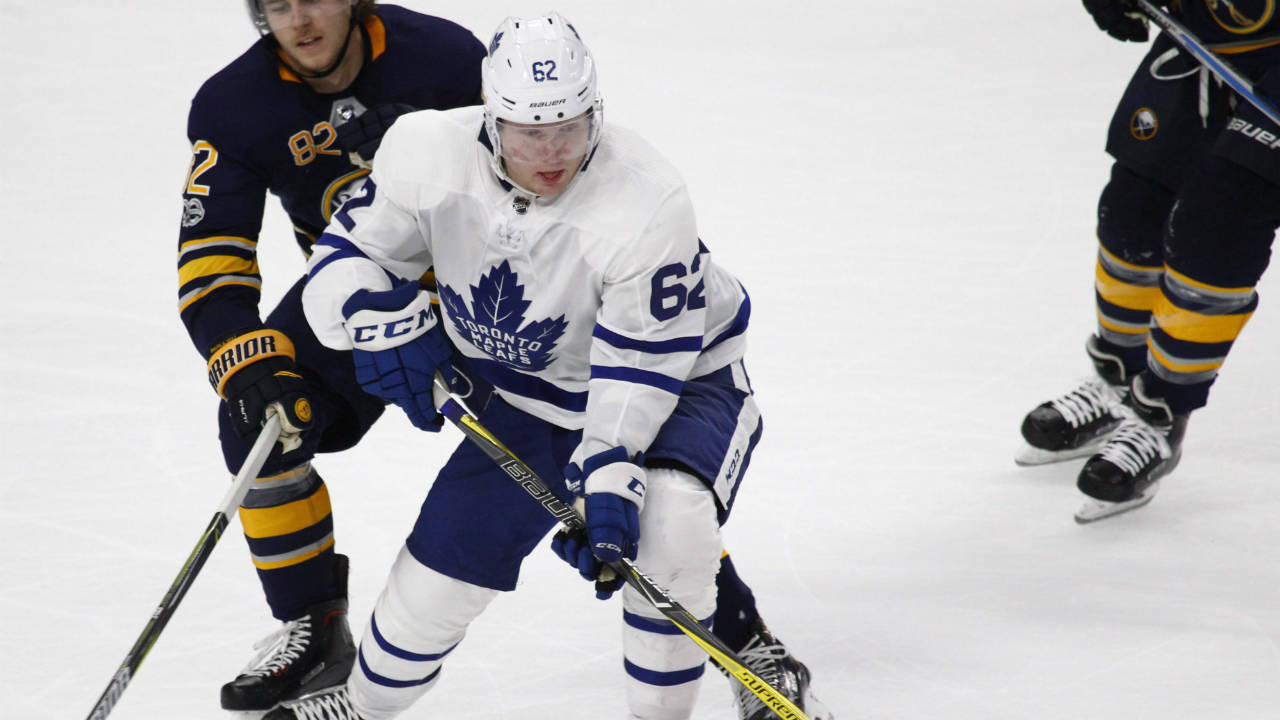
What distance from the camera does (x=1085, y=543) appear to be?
2.98 meters

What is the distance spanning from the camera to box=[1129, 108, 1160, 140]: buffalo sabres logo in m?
Answer: 3.03

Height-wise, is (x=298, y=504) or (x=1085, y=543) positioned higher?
(x=298, y=504)

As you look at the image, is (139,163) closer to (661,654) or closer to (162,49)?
(162,49)

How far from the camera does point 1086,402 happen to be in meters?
3.33

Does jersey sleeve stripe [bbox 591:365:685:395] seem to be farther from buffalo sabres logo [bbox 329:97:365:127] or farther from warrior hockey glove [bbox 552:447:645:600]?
buffalo sabres logo [bbox 329:97:365:127]

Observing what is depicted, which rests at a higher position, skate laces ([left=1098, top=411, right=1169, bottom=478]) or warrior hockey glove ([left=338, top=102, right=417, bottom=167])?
warrior hockey glove ([left=338, top=102, right=417, bottom=167])

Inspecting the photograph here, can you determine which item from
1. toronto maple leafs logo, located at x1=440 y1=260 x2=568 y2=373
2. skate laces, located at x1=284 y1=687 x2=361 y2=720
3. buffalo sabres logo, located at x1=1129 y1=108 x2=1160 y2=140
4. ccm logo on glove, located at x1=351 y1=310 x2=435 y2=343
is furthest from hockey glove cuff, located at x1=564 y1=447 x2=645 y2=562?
buffalo sabres logo, located at x1=1129 y1=108 x2=1160 y2=140

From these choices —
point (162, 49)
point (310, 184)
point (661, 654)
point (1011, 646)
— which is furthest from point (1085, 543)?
point (162, 49)

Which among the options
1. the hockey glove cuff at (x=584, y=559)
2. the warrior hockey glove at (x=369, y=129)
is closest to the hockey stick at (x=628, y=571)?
the hockey glove cuff at (x=584, y=559)

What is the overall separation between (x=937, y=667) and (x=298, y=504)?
1201 mm

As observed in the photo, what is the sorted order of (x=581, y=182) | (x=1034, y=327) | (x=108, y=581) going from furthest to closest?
(x=1034, y=327)
(x=108, y=581)
(x=581, y=182)

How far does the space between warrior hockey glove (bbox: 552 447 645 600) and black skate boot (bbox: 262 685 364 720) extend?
61 centimetres

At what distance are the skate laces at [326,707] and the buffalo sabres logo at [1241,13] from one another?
219 cm

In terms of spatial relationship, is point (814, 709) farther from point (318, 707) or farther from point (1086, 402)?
point (1086, 402)
